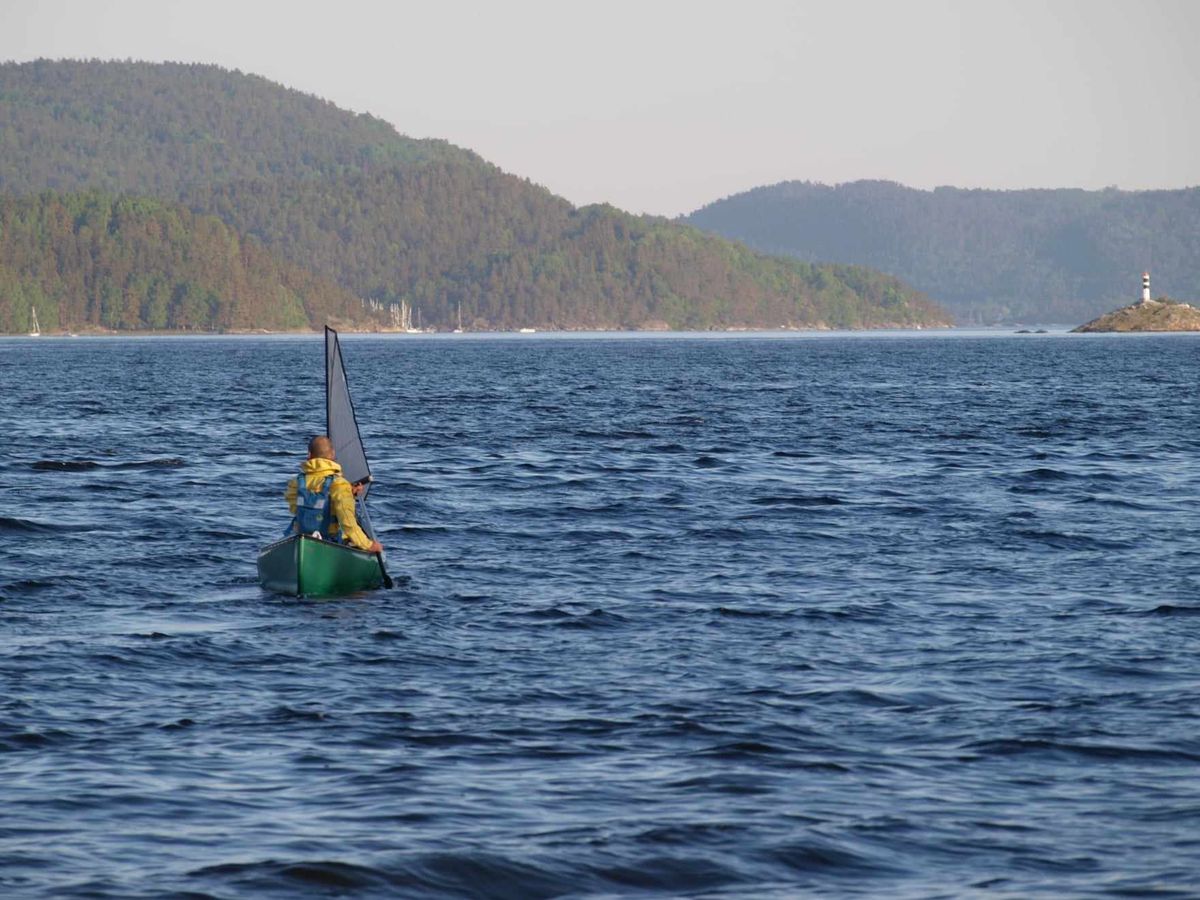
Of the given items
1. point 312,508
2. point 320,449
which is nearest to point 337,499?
point 312,508

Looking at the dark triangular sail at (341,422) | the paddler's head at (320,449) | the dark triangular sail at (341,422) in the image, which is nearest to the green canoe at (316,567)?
the paddler's head at (320,449)

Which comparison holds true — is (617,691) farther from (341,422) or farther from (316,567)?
(341,422)

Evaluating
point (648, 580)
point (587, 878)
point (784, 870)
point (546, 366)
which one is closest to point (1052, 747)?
point (784, 870)

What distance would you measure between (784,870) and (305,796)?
13.4ft

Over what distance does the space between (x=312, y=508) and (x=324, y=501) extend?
0.62ft

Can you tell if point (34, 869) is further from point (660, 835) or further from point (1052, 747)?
point (1052, 747)

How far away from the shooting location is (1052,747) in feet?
51.9

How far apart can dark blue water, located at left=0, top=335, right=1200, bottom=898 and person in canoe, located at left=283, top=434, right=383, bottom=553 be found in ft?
3.62

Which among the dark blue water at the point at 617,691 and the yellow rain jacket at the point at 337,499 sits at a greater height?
the yellow rain jacket at the point at 337,499

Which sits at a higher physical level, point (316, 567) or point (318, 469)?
point (318, 469)

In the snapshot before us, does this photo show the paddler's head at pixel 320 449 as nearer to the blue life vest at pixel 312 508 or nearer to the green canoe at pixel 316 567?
the blue life vest at pixel 312 508

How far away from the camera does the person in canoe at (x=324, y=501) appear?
24.3 m

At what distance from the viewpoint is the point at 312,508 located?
24.3 m

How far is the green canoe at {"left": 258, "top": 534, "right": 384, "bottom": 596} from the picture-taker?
78.6ft
